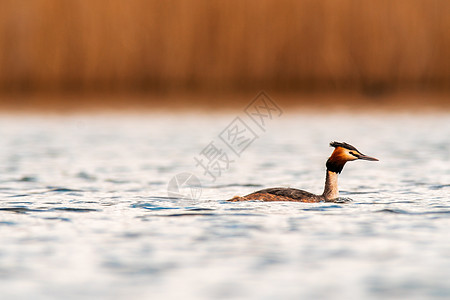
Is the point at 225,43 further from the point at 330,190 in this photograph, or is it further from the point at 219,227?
the point at 219,227

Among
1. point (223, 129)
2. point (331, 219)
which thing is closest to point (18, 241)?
point (331, 219)

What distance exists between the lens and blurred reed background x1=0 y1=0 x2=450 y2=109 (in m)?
20.4

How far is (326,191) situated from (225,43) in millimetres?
11434

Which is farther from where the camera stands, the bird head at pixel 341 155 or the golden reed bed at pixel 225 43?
the golden reed bed at pixel 225 43

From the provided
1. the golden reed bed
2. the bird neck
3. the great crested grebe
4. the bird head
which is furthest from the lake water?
the golden reed bed

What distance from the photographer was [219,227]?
757 centimetres

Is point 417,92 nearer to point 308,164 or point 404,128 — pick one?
point 404,128

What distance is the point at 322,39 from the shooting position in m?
20.4

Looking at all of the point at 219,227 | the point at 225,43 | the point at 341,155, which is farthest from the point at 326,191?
the point at 225,43

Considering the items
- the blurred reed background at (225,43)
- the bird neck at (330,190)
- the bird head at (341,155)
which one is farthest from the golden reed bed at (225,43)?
the bird neck at (330,190)

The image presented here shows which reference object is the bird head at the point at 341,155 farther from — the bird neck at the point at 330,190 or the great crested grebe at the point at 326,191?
the bird neck at the point at 330,190

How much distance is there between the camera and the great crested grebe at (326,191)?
917 centimetres

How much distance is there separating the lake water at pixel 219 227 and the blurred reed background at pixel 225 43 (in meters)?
4.46

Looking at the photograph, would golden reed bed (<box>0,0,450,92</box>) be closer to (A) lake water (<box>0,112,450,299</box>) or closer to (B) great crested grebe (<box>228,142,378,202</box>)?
(A) lake water (<box>0,112,450,299</box>)
